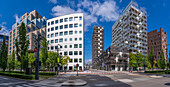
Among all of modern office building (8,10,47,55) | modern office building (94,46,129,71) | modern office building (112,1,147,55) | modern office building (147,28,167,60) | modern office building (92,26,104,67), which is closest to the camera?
modern office building (94,46,129,71)

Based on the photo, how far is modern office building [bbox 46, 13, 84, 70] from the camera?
64.7 m

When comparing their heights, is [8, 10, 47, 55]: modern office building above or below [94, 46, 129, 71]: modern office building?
above

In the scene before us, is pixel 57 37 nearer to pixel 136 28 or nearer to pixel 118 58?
pixel 118 58

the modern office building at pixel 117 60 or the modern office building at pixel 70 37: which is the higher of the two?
the modern office building at pixel 70 37

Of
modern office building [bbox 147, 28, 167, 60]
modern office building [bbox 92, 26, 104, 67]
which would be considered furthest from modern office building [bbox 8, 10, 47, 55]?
modern office building [bbox 147, 28, 167, 60]

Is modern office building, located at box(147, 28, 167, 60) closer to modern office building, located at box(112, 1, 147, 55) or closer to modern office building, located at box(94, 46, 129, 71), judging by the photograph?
modern office building, located at box(112, 1, 147, 55)

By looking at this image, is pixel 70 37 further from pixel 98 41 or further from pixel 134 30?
pixel 98 41

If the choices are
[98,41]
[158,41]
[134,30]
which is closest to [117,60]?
[134,30]

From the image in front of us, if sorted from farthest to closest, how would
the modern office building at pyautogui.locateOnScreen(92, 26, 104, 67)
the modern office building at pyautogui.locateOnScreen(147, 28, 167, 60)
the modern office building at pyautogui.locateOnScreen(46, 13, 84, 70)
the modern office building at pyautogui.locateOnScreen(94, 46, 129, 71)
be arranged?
the modern office building at pyautogui.locateOnScreen(92, 26, 104, 67)
the modern office building at pyautogui.locateOnScreen(147, 28, 167, 60)
the modern office building at pyautogui.locateOnScreen(94, 46, 129, 71)
the modern office building at pyautogui.locateOnScreen(46, 13, 84, 70)

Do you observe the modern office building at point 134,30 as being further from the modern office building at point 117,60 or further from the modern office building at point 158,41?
the modern office building at point 158,41

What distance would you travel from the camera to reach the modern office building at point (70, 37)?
6469 centimetres

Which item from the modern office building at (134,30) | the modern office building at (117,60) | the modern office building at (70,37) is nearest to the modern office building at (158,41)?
the modern office building at (134,30)

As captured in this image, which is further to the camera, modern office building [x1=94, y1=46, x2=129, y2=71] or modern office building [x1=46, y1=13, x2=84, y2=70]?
modern office building [x1=94, y1=46, x2=129, y2=71]

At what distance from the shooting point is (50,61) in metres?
42.4
